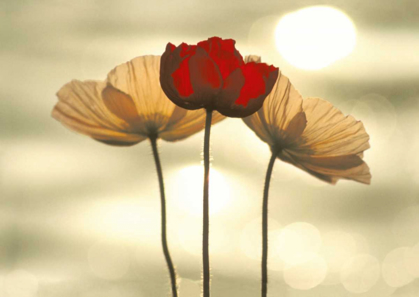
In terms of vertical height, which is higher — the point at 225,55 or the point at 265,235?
the point at 225,55

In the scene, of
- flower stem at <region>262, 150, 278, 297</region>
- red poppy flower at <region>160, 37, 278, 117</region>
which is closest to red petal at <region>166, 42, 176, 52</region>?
red poppy flower at <region>160, 37, 278, 117</region>

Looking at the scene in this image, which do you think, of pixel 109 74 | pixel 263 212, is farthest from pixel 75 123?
pixel 263 212

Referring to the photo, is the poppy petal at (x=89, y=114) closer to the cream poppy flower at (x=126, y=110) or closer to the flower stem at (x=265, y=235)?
the cream poppy flower at (x=126, y=110)

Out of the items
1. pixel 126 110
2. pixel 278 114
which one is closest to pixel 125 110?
pixel 126 110

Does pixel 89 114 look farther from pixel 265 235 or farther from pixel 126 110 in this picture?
pixel 265 235

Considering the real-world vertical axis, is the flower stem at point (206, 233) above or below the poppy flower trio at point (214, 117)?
below

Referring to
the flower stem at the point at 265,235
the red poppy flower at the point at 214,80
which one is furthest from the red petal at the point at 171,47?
the flower stem at the point at 265,235

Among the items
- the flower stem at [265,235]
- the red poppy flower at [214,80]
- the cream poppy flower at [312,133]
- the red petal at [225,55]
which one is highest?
the red petal at [225,55]
